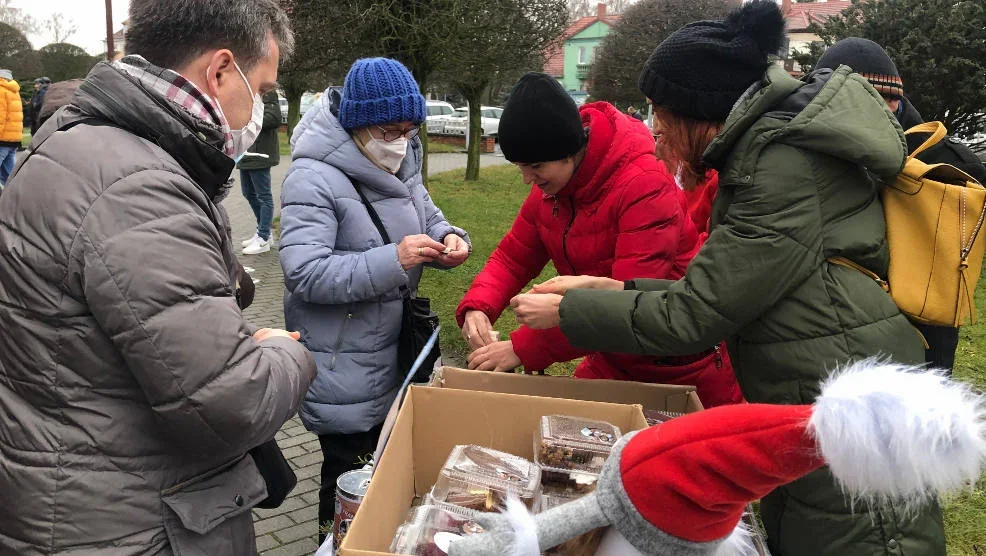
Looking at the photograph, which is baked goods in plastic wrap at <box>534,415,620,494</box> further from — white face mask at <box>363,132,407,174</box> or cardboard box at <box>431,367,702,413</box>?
white face mask at <box>363,132,407,174</box>

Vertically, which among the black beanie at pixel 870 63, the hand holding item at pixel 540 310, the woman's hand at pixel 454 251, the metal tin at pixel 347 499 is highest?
the black beanie at pixel 870 63

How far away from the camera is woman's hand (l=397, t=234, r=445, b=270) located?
2.49 m

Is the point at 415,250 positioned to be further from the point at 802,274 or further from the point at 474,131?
the point at 474,131

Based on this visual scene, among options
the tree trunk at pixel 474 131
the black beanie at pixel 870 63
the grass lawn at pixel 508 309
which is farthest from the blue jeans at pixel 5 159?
the black beanie at pixel 870 63

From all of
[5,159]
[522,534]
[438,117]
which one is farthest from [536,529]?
[438,117]

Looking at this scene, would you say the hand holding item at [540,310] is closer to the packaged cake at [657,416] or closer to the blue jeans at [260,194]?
the packaged cake at [657,416]

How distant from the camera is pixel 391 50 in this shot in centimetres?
913

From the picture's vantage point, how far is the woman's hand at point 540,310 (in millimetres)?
1938

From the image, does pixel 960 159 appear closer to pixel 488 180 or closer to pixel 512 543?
pixel 512 543

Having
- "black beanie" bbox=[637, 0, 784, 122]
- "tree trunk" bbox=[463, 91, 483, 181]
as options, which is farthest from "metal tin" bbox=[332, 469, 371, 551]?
"tree trunk" bbox=[463, 91, 483, 181]

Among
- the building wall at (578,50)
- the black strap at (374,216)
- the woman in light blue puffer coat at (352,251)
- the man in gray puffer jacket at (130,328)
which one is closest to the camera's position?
the man in gray puffer jacket at (130,328)

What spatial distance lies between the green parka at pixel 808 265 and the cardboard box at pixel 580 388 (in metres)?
0.43

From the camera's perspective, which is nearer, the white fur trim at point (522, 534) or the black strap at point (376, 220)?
the white fur trim at point (522, 534)

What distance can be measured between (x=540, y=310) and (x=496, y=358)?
0.45m
